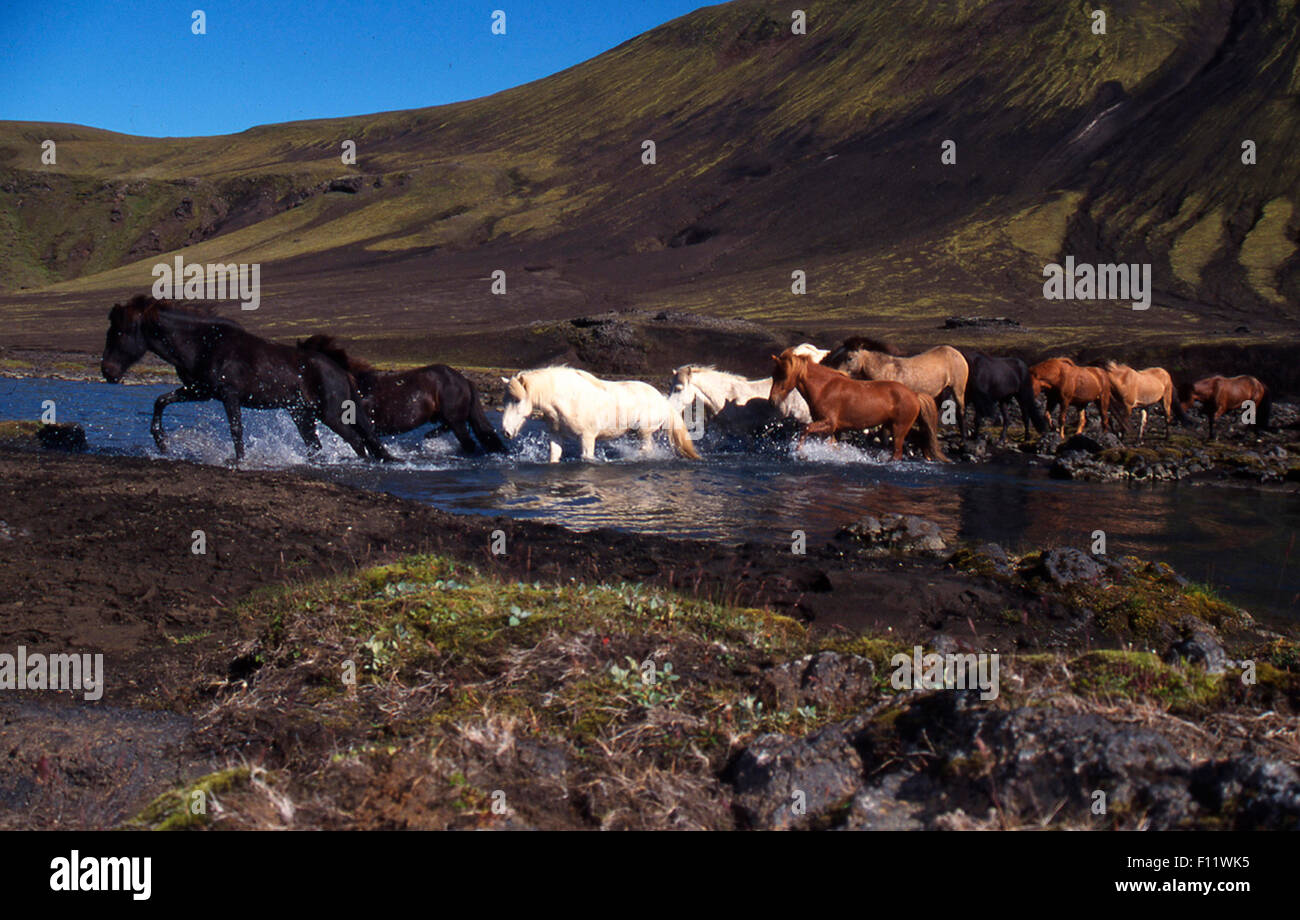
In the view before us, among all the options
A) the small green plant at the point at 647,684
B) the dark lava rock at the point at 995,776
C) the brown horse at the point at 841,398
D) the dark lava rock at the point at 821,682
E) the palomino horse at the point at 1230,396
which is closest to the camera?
the dark lava rock at the point at 995,776

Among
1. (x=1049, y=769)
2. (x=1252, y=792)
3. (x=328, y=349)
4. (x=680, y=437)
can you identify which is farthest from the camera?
(x=680, y=437)

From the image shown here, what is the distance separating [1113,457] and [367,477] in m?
12.9

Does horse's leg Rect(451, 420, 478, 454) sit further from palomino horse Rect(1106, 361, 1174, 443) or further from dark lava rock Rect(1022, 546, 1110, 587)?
palomino horse Rect(1106, 361, 1174, 443)

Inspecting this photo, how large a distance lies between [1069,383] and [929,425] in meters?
5.89

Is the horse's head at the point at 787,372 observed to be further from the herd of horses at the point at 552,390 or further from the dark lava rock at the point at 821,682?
the dark lava rock at the point at 821,682

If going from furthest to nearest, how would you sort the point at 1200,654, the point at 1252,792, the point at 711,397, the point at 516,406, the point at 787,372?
the point at 711,397 → the point at 787,372 → the point at 516,406 → the point at 1200,654 → the point at 1252,792

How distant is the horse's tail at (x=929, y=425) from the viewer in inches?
801

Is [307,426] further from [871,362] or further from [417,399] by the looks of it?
[871,362]

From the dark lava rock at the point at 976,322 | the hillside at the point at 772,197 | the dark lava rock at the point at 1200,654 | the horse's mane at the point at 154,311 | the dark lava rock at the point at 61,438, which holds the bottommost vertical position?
the dark lava rock at the point at 1200,654

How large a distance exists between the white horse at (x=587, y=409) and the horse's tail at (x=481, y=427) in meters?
0.85

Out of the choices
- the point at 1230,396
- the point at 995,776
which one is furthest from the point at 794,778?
the point at 1230,396

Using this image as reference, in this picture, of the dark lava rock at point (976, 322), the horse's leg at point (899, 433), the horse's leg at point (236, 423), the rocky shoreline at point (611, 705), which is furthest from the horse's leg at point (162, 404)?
the dark lava rock at point (976, 322)

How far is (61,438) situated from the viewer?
663 inches
